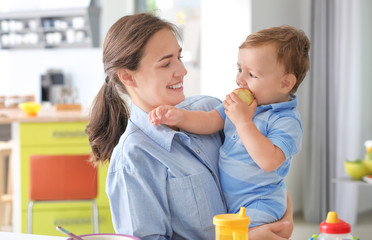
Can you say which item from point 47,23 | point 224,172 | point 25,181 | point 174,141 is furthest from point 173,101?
point 47,23

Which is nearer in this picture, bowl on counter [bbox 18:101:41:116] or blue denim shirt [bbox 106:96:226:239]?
blue denim shirt [bbox 106:96:226:239]

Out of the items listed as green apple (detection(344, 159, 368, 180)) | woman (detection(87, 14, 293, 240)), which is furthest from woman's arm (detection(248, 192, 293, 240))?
green apple (detection(344, 159, 368, 180))

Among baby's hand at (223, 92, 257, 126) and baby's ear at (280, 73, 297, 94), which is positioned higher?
baby's ear at (280, 73, 297, 94)

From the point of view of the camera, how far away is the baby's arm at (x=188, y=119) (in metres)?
1.50

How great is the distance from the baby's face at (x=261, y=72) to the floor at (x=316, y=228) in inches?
117

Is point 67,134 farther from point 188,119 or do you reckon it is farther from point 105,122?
point 188,119

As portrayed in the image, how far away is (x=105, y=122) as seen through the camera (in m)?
1.74

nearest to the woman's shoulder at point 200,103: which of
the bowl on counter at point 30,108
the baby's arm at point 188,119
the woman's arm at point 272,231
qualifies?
the baby's arm at point 188,119

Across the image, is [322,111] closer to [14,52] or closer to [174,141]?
[174,141]

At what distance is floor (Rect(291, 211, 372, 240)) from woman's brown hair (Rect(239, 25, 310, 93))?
297cm

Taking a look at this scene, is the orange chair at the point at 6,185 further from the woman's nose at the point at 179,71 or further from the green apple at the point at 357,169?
the woman's nose at the point at 179,71

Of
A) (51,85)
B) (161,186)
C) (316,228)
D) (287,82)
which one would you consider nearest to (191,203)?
(161,186)

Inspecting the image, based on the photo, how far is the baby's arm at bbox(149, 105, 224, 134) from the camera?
1.50 meters

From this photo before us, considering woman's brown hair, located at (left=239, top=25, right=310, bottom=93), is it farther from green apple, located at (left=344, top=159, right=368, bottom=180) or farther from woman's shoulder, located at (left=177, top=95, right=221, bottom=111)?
green apple, located at (left=344, top=159, right=368, bottom=180)
